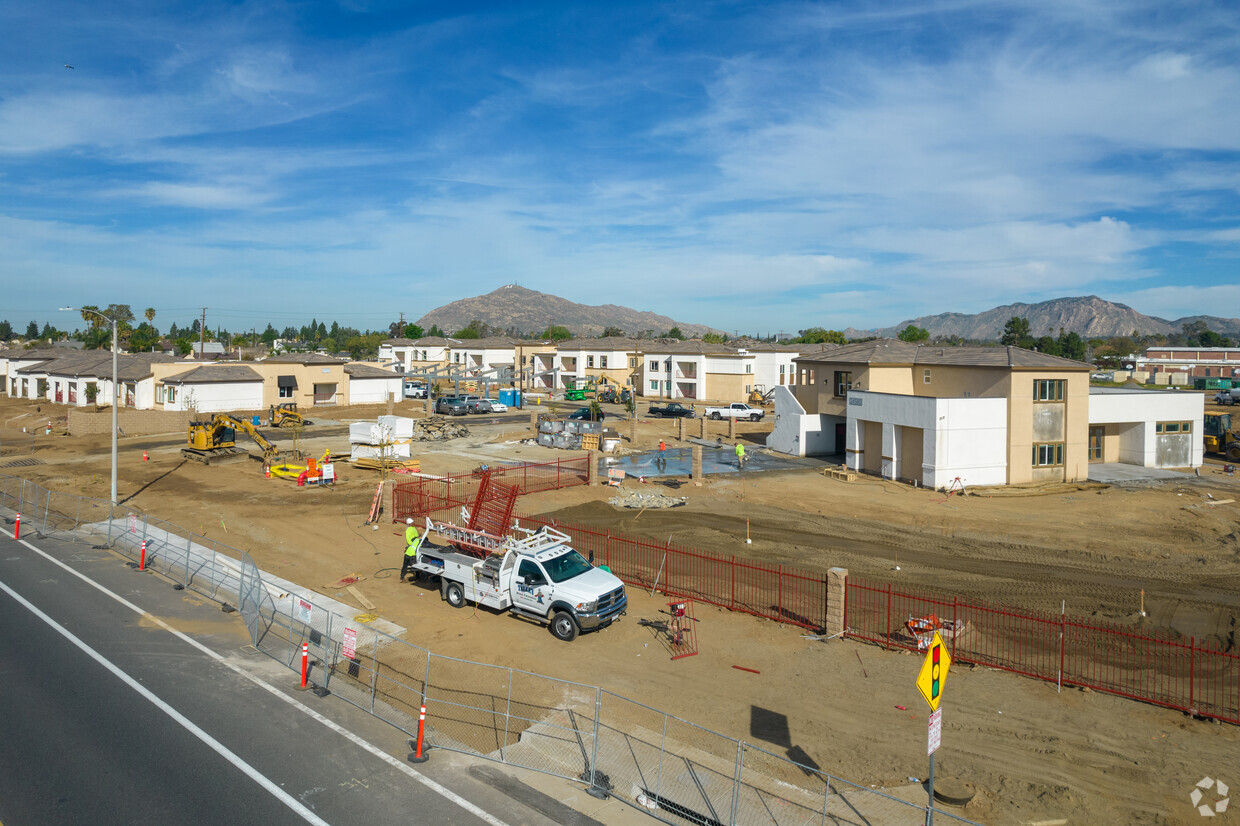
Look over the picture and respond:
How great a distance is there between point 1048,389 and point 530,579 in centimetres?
3037

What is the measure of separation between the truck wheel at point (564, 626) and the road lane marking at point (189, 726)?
7.18 metres

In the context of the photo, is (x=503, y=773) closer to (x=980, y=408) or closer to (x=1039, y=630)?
(x=1039, y=630)

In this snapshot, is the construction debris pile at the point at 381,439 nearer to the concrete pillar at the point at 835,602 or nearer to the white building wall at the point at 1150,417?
the concrete pillar at the point at 835,602

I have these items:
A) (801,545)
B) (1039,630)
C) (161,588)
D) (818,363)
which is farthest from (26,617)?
(818,363)

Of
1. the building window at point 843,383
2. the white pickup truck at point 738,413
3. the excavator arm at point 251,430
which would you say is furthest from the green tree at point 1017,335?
the excavator arm at point 251,430

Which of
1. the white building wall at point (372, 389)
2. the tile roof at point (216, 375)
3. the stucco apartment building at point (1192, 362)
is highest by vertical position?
the stucco apartment building at point (1192, 362)

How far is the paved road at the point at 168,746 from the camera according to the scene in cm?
997

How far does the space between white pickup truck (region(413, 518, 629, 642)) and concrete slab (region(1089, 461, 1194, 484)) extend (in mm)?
30916

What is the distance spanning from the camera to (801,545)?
25.0 metres

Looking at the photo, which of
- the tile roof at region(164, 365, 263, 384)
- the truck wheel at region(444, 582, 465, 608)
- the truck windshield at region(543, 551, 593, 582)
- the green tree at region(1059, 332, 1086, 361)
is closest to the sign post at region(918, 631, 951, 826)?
the truck windshield at region(543, 551, 593, 582)

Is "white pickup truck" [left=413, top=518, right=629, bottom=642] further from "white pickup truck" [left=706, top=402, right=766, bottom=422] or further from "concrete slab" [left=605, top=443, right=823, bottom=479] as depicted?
"white pickup truck" [left=706, top=402, right=766, bottom=422]

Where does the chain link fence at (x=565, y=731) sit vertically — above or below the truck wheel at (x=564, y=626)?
below

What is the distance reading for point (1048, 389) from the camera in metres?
36.4

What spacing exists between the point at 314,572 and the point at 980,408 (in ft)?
98.4
